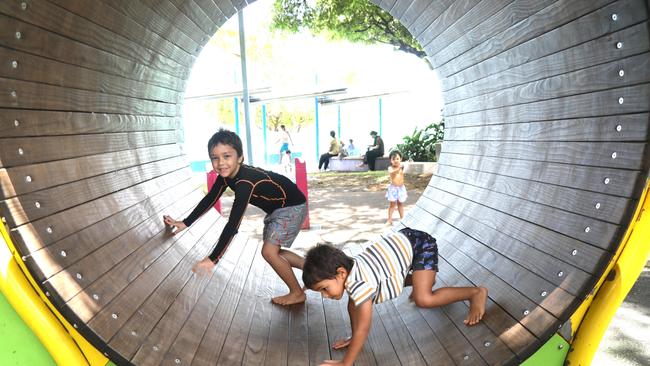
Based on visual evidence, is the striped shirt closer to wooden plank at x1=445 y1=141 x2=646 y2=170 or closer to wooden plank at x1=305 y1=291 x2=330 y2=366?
wooden plank at x1=305 y1=291 x2=330 y2=366

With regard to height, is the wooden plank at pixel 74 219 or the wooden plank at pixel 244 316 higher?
the wooden plank at pixel 74 219

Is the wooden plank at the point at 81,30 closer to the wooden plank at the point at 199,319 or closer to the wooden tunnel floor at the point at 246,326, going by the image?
the wooden tunnel floor at the point at 246,326

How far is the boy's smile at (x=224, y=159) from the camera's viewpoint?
123 inches

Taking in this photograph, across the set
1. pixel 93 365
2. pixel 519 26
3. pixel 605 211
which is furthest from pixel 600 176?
pixel 93 365

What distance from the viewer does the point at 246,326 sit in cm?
305

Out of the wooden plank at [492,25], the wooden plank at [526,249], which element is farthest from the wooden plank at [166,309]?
the wooden plank at [492,25]

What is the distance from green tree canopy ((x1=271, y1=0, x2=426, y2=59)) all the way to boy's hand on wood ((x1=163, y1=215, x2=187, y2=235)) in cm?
1120

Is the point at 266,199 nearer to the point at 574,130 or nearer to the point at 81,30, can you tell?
the point at 81,30

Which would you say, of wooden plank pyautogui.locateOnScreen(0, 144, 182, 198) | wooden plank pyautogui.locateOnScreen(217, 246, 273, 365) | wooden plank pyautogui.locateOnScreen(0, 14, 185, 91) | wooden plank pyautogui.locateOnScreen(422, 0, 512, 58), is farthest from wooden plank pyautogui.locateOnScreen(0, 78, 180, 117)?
wooden plank pyautogui.locateOnScreen(422, 0, 512, 58)

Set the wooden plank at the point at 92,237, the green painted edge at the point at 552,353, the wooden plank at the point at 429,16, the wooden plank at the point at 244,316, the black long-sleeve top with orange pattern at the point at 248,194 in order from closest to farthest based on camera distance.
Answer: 1. the wooden plank at the point at 92,237
2. the green painted edge at the point at 552,353
3. the wooden plank at the point at 244,316
4. the black long-sleeve top with orange pattern at the point at 248,194
5. the wooden plank at the point at 429,16

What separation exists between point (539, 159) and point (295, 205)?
1.83 metres

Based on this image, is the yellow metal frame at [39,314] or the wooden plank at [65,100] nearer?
the yellow metal frame at [39,314]

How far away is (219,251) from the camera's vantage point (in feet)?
9.09

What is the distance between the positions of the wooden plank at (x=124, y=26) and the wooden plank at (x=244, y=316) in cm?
206
